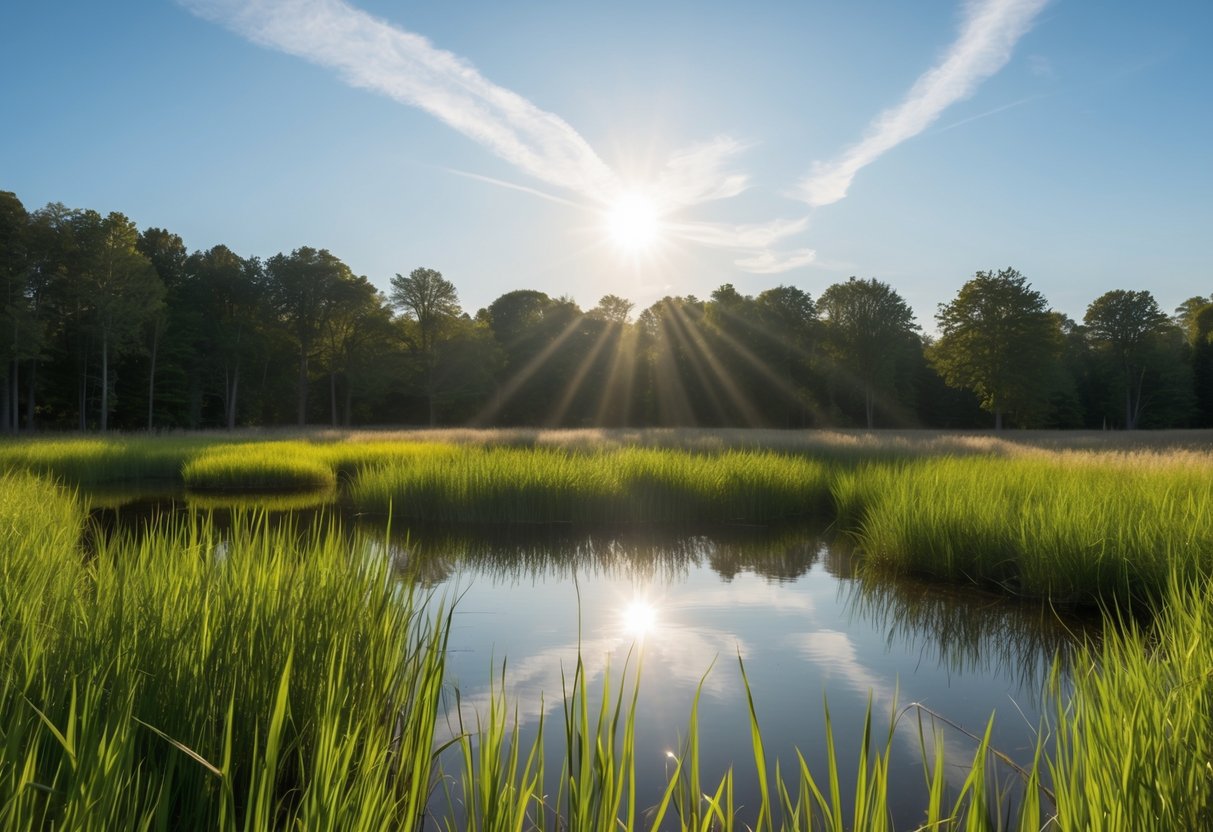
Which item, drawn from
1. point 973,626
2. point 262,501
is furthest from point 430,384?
point 973,626

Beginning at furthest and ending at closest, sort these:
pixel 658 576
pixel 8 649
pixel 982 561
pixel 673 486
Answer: pixel 673 486 → pixel 658 576 → pixel 982 561 → pixel 8 649

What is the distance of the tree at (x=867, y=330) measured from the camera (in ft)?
122

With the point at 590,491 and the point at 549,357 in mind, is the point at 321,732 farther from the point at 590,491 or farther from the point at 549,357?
the point at 549,357

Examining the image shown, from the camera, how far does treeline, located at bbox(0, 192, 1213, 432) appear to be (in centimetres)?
3172

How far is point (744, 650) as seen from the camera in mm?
4629

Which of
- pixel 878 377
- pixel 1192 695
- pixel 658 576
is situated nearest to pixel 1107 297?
pixel 878 377

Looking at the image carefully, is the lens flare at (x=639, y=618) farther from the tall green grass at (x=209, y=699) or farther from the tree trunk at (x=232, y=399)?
the tree trunk at (x=232, y=399)

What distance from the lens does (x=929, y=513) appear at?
23.3 ft

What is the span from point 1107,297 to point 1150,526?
4360 centimetres

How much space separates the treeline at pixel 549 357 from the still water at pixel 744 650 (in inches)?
1107

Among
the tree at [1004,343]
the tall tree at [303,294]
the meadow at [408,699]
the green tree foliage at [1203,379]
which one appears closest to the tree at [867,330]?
the tree at [1004,343]

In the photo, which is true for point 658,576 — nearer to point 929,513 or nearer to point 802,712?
point 929,513

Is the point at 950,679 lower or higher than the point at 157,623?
lower

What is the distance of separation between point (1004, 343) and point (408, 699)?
3394 cm
